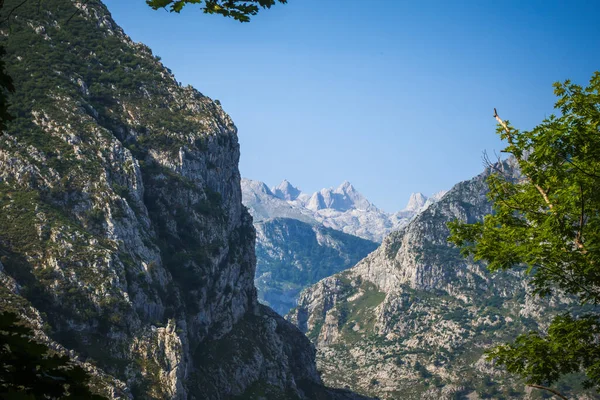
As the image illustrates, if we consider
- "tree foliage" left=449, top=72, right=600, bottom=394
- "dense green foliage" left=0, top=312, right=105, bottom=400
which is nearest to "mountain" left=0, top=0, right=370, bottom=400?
"tree foliage" left=449, top=72, right=600, bottom=394

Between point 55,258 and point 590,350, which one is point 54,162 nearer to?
point 55,258

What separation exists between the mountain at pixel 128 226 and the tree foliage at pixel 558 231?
229 ft

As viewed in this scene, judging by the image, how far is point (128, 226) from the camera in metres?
108

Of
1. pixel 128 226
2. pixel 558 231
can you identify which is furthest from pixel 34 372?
pixel 128 226

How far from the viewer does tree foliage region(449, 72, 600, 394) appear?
A: 17.8 meters

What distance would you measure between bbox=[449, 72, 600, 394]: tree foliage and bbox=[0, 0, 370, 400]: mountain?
69665 mm

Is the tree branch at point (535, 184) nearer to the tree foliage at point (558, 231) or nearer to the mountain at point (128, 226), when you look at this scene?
the tree foliage at point (558, 231)

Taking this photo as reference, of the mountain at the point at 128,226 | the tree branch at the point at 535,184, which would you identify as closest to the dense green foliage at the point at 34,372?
the tree branch at the point at 535,184

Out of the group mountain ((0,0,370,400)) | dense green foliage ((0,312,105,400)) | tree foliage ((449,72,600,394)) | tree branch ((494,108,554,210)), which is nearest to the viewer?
dense green foliage ((0,312,105,400))

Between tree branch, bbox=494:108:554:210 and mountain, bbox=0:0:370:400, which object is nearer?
tree branch, bbox=494:108:554:210

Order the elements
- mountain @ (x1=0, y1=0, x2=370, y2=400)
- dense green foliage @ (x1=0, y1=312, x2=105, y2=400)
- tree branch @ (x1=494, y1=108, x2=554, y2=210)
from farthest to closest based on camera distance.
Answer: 1. mountain @ (x1=0, y1=0, x2=370, y2=400)
2. tree branch @ (x1=494, y1=108, x2=554, y2=210)
3. dense green foliage @ (x1=0, y1=312, x2=105, y2=400)

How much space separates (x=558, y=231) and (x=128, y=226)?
102250 mm

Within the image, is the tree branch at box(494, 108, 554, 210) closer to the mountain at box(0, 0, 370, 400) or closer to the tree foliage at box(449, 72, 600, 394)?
the tree foliage at box(449, 72, 600, 394)

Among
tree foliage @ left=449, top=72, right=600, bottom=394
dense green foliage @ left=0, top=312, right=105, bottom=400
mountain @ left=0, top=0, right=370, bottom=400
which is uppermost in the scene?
mountain @ left=0, top=0, right=370, bottom=400
